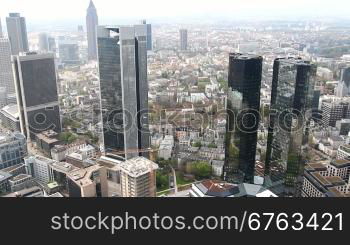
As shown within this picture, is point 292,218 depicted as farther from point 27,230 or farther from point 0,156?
point 0,156

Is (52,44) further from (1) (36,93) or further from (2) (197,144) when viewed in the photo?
(2) (197,144)

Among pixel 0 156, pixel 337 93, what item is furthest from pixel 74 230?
pixel 337 93

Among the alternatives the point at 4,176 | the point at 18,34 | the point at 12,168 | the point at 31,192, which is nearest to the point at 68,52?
the point at 18,34

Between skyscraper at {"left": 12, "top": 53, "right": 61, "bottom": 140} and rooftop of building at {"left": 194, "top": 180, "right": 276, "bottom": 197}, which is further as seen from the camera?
skyscraper at {"left": 12, "top": 53, "right": 61, "bottom": 140}

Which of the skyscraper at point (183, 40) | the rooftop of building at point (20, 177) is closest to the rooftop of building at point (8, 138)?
the rooftop of building at point (20, 177)

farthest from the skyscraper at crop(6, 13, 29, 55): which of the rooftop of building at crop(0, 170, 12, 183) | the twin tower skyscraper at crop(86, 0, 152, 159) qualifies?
the rooftop of building at crop(0, 170, 12, 183)

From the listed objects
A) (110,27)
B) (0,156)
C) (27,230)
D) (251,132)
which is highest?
(110,27)

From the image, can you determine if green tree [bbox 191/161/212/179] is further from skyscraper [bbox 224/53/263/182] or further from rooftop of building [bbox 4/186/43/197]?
rooftop of building [bbox 4/186/43/197]
